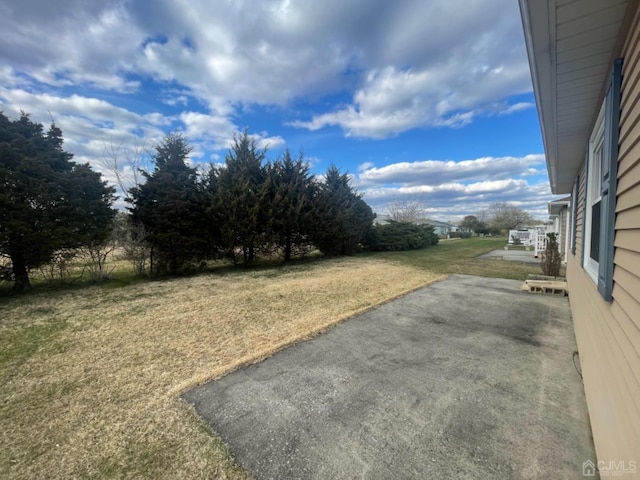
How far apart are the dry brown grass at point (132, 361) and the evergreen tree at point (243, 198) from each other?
124 inches

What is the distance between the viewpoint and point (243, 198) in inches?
378

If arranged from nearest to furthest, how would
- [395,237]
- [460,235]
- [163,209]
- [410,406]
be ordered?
[410,406]
[163,209]
[395,237]
[460,235]

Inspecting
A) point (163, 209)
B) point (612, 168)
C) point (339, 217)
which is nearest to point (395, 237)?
point (339, 217)

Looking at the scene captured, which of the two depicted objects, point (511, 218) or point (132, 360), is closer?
point (132, 360)

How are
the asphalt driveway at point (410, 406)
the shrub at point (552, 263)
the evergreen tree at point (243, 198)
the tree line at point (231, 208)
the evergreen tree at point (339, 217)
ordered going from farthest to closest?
the evergreen tree at point (339, 217) → the evergreen tree at point (243, 198) → the tree line at point (231, 208) → the shrub at point (552, 263) → the asphalt driveway at point (410, 406)

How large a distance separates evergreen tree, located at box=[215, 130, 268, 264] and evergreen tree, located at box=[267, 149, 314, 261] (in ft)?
1.52

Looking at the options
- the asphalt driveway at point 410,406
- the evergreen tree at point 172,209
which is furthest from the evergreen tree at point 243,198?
the asphalt driveway at point 410,406

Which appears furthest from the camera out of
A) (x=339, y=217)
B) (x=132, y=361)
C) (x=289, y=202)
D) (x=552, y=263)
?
(x=339, y=217)

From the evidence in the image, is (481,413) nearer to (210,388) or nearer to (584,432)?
(584,432)

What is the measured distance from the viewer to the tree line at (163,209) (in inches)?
235

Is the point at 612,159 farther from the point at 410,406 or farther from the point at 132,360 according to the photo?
the point at 132,360

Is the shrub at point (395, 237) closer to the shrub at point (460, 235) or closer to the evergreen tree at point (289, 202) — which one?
the evergreen tree at point (289, 202)

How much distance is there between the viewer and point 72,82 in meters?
7.29

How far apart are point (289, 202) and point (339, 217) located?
346 cm
